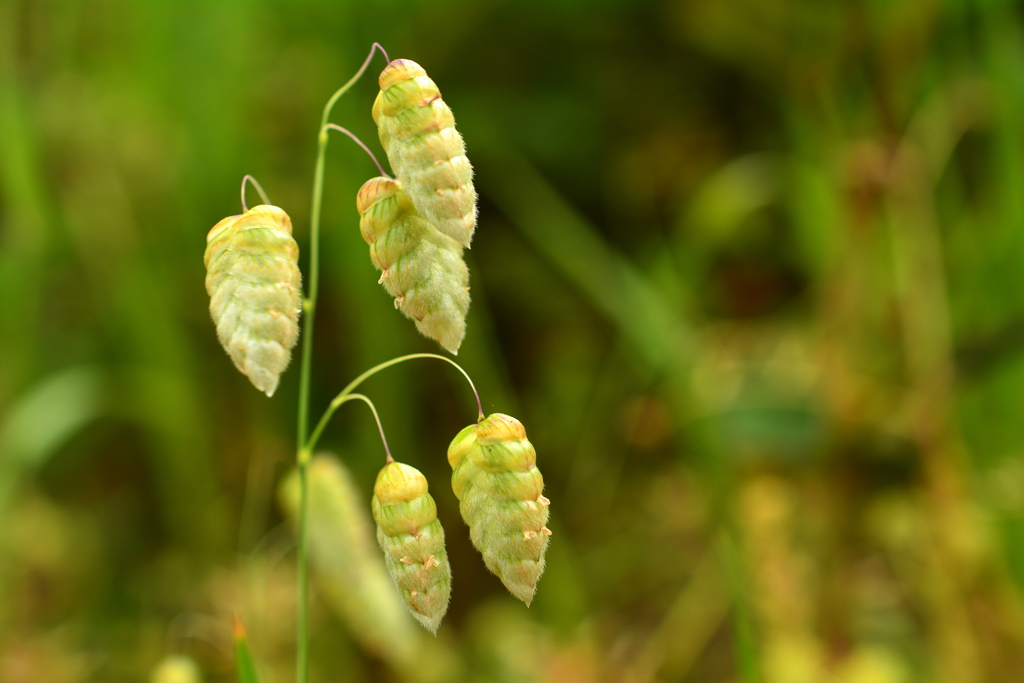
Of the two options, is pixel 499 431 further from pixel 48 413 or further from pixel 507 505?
pixel 48 413

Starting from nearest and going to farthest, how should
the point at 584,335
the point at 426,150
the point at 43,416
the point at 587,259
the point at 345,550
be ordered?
the point at 426,150 < the point at 345,550 < the point at 43,416 < the point at 587,259 < the point at 584,335

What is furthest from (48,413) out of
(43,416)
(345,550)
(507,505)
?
(507,505)

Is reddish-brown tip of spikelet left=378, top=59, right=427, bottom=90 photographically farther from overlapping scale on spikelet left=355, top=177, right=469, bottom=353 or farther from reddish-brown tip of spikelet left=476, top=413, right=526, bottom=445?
reddish-brown tip of spikelet left=476, top=413, right=526, bottom=445

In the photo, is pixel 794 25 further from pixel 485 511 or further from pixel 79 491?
pixel 79 491

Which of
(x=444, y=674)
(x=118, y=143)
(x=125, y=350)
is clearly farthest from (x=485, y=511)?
(x=118, y=143)

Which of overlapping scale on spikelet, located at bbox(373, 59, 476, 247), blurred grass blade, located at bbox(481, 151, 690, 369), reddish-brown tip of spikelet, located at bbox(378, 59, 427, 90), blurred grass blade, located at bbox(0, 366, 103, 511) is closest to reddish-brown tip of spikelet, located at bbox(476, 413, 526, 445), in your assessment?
overlapping scale on spikelet, located at bbox(373, 59, 476, 247)

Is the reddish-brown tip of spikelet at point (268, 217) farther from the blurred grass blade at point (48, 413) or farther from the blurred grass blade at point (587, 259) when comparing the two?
the blurred grass blade at point (48, 413)
